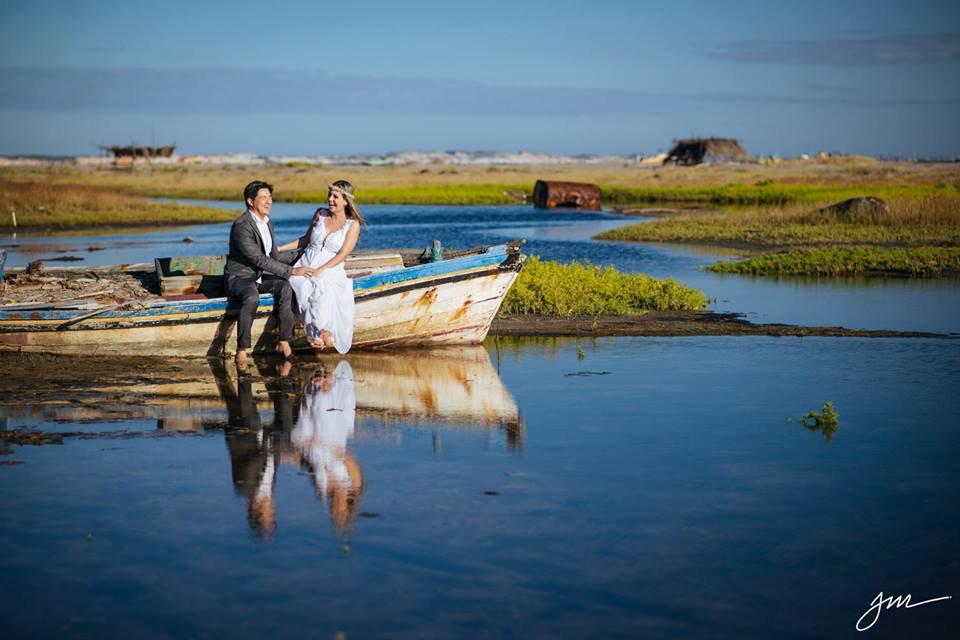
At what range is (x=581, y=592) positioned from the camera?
5965 mm

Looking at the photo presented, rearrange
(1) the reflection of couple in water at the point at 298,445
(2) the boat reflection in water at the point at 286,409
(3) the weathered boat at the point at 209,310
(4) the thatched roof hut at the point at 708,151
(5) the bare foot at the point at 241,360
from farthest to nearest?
1. (4) the thatched roof hut at the point at 708,151
2. (3) the weathered boat at the point at 209,310
3. (5) the bare foot at the point at 241,360
4. (2) the boat reflection in water at the point at 286,409
5. (1) the reflection of couple in water at the point at 298,445

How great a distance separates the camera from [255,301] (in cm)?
1223

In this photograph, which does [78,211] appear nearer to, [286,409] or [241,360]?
[241,360]

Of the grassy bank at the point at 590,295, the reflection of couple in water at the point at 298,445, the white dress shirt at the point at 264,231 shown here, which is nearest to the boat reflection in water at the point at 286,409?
the reflection of couple in water at the point at 298,445

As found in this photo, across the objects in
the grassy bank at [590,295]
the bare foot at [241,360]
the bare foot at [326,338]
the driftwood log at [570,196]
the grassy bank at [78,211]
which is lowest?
the bare foot at [241,360]

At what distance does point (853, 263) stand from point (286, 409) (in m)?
15.1

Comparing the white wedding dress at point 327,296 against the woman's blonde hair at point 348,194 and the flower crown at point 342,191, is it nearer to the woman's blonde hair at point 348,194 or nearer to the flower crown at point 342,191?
A: the woman's blonde hair at point 348,194

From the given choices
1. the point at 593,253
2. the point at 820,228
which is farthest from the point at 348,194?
the point at 820,228

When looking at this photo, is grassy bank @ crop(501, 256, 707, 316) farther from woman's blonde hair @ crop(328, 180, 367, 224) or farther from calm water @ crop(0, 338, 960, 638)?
calm water @ crop(0, 338, 960, 638)

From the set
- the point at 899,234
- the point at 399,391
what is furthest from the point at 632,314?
the point at 899,234

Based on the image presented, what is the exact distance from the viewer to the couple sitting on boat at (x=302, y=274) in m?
12.1

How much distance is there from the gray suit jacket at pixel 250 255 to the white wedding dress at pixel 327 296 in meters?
0.25
